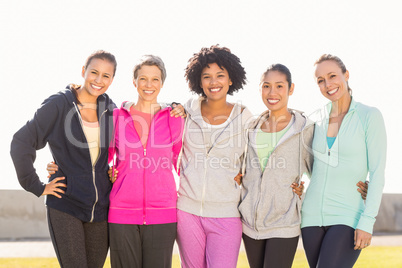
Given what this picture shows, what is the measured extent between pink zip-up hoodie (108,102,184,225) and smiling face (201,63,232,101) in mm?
601

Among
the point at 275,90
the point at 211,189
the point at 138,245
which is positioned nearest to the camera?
the point at 138,245

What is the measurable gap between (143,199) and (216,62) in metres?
1.49

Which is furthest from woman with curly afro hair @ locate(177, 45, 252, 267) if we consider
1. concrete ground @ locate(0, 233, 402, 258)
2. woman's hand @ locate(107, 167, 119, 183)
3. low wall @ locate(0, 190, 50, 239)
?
low wall @ locate(0, 190, 50, 239)

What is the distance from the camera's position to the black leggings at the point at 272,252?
3562 mm

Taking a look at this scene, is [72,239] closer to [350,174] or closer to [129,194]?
[129,194]

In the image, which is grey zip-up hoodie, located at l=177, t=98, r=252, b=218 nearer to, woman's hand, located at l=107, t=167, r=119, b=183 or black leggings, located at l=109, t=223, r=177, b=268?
black leggings, located at l=109, t=223, r=177, b=268

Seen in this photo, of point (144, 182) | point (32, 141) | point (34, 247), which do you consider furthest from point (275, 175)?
point (34, 247)

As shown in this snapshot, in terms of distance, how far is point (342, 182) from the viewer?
3531 mm

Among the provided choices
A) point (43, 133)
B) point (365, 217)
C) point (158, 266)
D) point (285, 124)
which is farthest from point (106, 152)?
point (365, 217)

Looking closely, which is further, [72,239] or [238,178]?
[238,178]

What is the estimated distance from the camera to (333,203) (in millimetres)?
3498

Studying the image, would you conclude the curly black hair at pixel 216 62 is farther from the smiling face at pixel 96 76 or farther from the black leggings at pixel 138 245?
the black leggings at pixel 138 245

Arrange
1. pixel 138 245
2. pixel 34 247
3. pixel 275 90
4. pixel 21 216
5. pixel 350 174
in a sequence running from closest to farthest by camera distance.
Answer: pixel 350 174 → pixel 138 245 → pixel 275 90 → pixel 34 247 → pixel 21 216

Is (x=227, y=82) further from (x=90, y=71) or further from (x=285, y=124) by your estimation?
(x=90, y=71)
